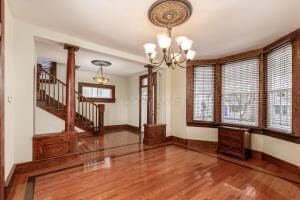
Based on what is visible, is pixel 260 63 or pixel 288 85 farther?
pixel 260 63

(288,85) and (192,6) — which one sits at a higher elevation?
(192,6)

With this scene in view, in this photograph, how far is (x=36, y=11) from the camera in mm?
2357

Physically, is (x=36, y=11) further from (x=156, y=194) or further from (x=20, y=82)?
(x=156, y=194)

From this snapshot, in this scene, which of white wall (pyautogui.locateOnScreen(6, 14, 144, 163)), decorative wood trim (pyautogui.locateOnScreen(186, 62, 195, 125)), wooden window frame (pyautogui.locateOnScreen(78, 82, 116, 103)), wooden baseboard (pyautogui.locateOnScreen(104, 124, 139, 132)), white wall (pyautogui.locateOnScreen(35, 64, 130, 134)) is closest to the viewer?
white wall (pyautogui.locateOnScreen(6, 14, 144, 163))

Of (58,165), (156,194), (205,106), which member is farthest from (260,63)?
(58,165)

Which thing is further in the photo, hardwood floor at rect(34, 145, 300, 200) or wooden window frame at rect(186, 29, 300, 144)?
wooden window frame at rect(186, 29, 300, 144)

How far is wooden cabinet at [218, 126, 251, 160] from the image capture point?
349cm

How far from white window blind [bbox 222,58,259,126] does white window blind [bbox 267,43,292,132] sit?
0.93 feet

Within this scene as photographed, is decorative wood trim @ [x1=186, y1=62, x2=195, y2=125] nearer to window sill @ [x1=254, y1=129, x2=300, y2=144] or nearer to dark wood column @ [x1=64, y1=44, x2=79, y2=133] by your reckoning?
window sill @ [x1=254, y1=129, x2=300, y2=144]

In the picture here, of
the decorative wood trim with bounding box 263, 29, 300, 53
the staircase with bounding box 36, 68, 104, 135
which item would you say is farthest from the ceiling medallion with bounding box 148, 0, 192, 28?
the staircase with bounding box 36, 68, 104, 135

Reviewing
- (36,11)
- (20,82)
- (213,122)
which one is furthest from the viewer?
(213,122)

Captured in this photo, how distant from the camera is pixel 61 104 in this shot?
500cm

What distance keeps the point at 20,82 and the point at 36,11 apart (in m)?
1.21

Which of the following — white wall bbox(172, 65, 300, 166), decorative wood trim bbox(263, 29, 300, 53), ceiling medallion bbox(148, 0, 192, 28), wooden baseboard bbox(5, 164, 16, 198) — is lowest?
wooden baseboard bbox(5, 164, 16, 198)
